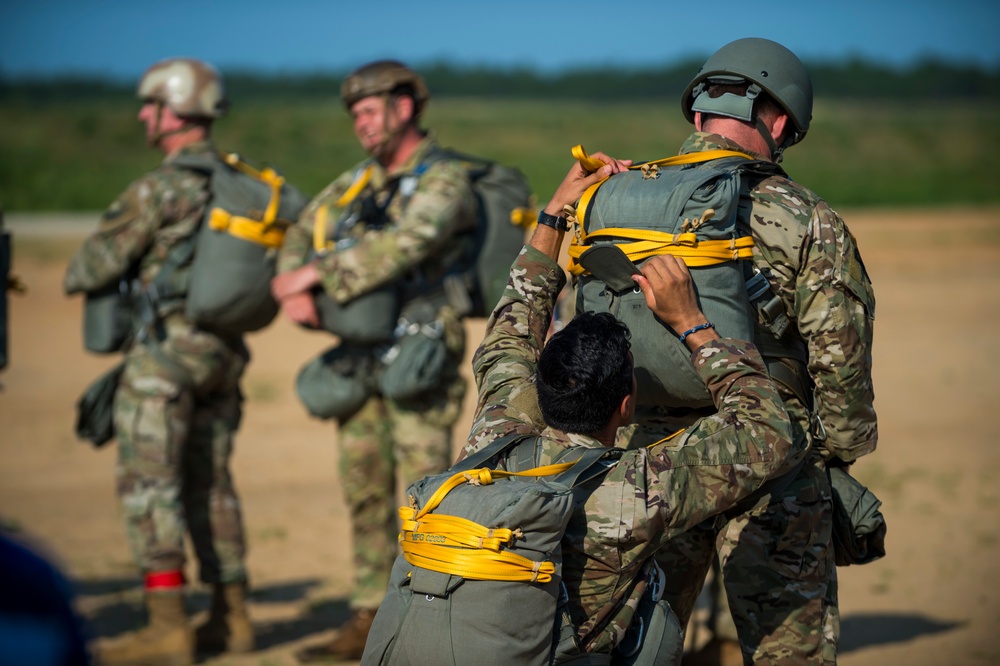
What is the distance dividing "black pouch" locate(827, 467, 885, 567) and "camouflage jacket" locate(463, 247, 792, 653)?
0.90m

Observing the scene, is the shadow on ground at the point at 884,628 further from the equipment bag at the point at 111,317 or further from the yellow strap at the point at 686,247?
the equipment bag at the point at 111,317

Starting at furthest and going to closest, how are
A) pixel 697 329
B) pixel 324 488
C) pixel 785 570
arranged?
pixel 324 488
pixel 785 570
pixel 697 329

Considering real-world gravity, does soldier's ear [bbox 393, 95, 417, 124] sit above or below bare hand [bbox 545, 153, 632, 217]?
above

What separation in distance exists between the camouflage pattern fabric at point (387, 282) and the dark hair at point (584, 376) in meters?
2.82

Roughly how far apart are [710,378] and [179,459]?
3732mm

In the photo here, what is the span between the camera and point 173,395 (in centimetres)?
639

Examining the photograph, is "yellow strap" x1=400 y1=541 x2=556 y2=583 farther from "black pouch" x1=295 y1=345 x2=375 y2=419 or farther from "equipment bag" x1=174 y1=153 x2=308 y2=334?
"equipment bag" x1=174 y1=153 x2=308 y2=334

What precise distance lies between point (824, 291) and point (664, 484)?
95cm

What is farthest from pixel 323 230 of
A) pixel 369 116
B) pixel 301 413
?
pixel 301 413

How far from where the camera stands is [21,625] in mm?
1656

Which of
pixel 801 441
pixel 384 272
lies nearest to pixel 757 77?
pixel 801 441

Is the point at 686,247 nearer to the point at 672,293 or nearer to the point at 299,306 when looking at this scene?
the point at 672,293

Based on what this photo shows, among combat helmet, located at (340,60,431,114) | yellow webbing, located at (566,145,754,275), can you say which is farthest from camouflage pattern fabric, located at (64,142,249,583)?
yellow webbing, located at (566,145,754,275)

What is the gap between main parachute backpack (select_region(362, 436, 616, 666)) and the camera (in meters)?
3.10
